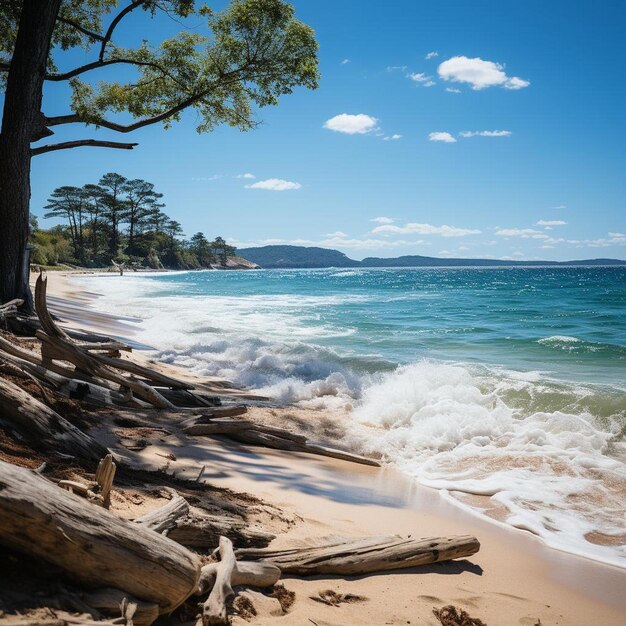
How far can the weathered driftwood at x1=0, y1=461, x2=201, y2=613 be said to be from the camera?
6.26 ft

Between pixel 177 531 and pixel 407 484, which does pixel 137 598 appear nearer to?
pixel 177 531

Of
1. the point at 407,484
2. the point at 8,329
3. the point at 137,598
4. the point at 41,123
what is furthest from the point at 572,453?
the point at 41,123

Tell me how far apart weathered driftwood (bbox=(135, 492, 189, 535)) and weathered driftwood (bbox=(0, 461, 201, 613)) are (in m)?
0.49

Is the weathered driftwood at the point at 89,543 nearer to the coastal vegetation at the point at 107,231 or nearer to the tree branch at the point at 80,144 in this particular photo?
the tree branch at the point at 80,144

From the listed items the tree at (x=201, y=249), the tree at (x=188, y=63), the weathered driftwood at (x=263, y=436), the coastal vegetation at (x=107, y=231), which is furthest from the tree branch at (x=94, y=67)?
the tree at (x=201, y=249)

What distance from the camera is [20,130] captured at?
349 inches

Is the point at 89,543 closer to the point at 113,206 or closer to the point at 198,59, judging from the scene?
the point at 198,59

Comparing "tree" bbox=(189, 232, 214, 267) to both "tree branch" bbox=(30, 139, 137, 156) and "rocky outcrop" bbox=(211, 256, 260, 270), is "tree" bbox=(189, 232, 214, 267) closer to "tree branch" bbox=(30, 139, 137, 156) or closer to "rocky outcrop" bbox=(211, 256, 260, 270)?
"rocky outcrop" bbox=(211, 256, 260, 270)

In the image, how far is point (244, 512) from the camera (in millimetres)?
3957

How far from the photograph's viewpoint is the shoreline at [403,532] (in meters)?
3.15

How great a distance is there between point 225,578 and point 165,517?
1.61 feet

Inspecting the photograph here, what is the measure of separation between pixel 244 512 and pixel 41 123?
28.0 ft

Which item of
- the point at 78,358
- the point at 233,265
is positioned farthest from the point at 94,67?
the point at 233,265

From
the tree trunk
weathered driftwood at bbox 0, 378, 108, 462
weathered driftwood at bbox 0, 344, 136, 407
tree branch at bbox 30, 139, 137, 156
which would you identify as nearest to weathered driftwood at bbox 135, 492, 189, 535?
weathered driftwood at bbox 0, 378, 108, 462
